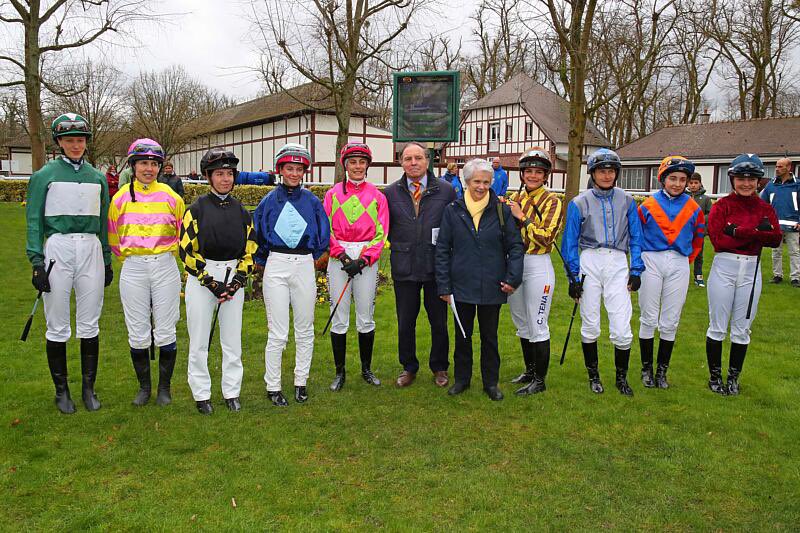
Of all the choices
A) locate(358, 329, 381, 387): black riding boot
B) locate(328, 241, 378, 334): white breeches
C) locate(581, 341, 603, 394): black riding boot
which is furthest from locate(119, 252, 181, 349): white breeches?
locate(581, 341, 603, 394): black riding boot

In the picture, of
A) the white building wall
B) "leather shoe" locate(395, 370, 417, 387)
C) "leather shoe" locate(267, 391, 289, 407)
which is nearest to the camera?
"leather shoe" locate(267, 391, 289, 407)

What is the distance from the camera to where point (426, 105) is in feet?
24.0

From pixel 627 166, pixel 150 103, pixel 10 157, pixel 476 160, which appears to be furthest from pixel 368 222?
pixel 10 157

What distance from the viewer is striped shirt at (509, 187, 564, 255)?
4.99 metres

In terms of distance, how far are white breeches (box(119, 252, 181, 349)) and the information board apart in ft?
11.8

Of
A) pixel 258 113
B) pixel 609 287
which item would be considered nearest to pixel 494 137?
pixel 258 113

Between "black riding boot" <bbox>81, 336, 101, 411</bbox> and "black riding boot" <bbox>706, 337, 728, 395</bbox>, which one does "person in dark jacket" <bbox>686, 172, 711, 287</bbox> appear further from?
"black riding boot" <bbox>81, 336, 101, 411</bbox>

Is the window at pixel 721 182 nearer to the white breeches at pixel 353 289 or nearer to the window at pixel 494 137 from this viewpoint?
the window at pixel 494 137

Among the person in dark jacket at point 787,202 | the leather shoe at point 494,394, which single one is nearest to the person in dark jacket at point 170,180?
the leather shoe at point 494,394

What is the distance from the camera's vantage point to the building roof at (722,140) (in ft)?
86.1

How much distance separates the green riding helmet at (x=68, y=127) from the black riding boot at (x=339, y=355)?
2.57 meters

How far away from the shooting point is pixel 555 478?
3811 millimetres

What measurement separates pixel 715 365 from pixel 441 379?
241 cm

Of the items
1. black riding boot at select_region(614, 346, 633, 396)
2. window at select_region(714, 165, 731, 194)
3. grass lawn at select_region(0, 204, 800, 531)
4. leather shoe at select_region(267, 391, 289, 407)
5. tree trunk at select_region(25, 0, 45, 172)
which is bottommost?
grass lawn at select_region(0, 204, 800, 531)
